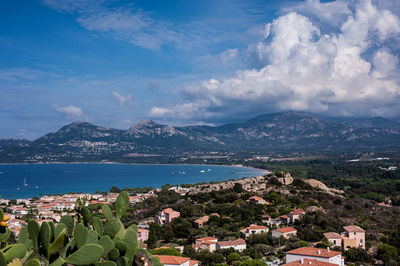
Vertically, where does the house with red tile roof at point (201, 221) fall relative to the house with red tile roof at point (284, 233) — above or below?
below

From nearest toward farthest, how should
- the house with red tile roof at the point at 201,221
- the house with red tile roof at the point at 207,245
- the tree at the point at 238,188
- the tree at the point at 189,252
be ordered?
the tree at the point at 189,252
the house with red tile roof at the point at 207,245
the house with red tile roof at the point at 201,221
the tree at the point at 238,188

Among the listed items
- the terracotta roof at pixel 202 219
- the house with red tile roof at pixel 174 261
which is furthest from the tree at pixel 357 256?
the terracotta roof at pixel 202 219

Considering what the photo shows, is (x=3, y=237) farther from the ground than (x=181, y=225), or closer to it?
farther from the ground

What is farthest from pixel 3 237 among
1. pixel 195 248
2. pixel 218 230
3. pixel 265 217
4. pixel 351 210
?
pixel 351 210

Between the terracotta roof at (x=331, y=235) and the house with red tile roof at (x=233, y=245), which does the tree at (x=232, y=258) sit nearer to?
the house with red tile roof at (x=233, y=245)

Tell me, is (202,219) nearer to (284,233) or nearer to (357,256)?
(284,233)

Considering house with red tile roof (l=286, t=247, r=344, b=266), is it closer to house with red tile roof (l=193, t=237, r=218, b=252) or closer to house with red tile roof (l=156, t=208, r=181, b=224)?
house with red tile roof (l=193, t=237, r=218, b=252)

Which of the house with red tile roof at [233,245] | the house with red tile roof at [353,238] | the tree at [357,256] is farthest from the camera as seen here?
the house with red tile roof at [353,238]

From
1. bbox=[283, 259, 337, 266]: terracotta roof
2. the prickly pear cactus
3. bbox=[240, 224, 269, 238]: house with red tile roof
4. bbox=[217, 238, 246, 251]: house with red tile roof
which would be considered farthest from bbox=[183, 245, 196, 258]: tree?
the prickly pear cactus

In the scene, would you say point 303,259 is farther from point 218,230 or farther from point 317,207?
point 317,207
